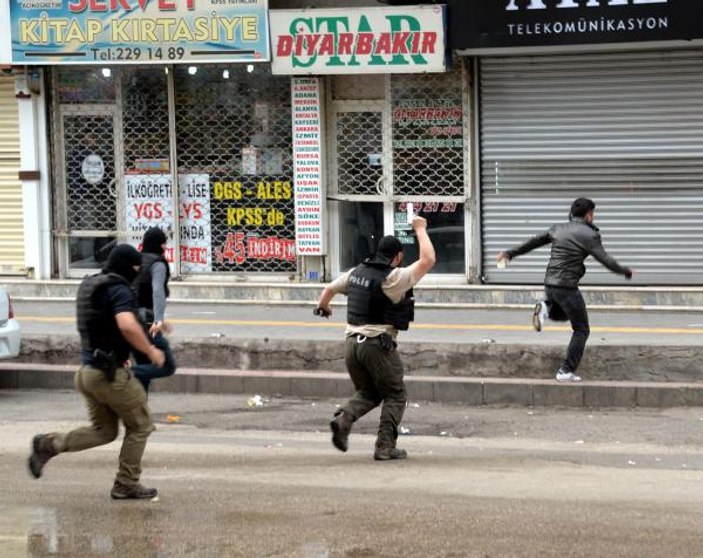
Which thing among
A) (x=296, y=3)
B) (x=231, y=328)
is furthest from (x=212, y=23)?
(x=231, y=328)

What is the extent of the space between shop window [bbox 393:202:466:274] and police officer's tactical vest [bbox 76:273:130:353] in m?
9.34

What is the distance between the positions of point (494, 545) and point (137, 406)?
95.0 inches

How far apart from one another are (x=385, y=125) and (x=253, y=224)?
231 centimetres

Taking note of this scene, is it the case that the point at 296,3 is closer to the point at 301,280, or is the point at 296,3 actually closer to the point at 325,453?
the point at 301,280

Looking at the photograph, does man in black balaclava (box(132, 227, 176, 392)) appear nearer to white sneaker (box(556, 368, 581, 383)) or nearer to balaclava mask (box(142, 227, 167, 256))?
balaclava mask (box(142, 227, 167, 256))

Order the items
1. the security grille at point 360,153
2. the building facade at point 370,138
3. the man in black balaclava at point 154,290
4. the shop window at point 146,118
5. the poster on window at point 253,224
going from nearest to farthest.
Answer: the man in black balaclava at point 154,290, the building facade at point 370,138, the security grille at point 360,153, the poster on window at point 253,224, the shop window at point 146,118

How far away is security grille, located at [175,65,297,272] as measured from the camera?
57.0 ft

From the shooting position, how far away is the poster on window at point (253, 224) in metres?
17.5

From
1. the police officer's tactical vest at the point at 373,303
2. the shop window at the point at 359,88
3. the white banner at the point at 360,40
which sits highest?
the white banner at the point at 360,40

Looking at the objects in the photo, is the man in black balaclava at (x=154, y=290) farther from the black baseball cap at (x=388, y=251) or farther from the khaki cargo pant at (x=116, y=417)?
the black baseball cap at (x=388, y=251)

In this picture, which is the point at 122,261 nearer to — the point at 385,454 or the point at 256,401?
the point at 385,454

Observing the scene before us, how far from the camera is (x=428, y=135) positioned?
55.1 ft

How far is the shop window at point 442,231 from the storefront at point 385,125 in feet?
0.04

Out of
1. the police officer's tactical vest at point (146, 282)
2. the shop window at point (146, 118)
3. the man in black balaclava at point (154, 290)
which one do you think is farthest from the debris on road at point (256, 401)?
the shop window at point (146, 118)
